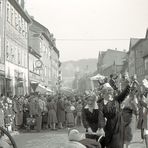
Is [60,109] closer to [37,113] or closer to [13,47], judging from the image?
[37,113]

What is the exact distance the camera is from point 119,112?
7.95 metres

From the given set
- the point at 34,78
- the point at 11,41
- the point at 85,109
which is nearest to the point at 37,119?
the point at 85,109

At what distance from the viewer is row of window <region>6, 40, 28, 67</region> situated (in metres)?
34.7

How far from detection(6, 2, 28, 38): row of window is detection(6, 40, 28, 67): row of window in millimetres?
1707

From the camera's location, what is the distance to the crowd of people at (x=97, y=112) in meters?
7.87

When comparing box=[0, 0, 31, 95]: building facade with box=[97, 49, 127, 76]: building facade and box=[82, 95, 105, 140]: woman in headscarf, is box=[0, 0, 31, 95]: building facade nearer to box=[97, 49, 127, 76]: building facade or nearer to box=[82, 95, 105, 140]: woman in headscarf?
box=[82, 95, 105, 140]: woman in headscarf

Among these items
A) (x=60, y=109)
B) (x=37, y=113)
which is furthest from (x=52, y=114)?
(x=37, y=113)

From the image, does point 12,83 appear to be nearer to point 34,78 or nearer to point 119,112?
point 34,78

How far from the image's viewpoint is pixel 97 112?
848 centimetres

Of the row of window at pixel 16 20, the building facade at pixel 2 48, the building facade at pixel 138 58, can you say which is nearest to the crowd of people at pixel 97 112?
the building facade at pixel 2 48

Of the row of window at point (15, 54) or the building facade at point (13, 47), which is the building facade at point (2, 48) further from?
the row of window at point (15, 54)

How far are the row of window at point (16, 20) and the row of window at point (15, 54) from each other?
1.71 meters

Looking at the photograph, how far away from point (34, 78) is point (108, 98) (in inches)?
1668

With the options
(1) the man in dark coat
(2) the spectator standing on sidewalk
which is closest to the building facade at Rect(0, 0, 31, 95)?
(1) the man in dark coat
